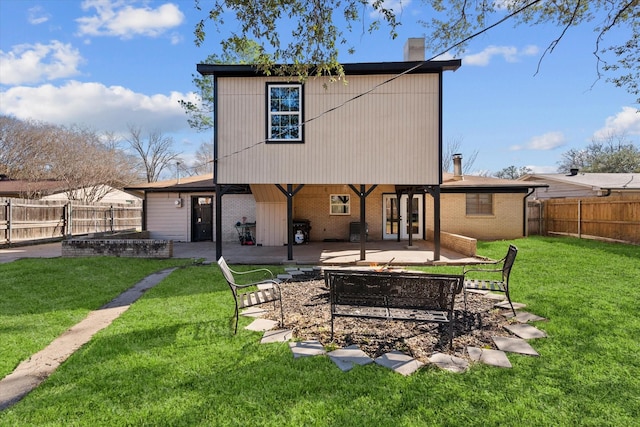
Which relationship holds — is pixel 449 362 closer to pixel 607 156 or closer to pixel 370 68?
pixel 370 68

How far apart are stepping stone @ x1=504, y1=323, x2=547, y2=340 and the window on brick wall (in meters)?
11.7

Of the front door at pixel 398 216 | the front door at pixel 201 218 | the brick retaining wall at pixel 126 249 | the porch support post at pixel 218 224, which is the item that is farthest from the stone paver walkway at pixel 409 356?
the front door at pixel 201 218

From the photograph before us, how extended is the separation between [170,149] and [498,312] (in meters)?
43.0

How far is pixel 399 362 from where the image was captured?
3.50 meters

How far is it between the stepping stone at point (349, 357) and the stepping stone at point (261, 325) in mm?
1155

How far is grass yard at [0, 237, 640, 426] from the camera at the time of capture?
8.55 feet

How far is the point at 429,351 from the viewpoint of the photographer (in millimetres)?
3807

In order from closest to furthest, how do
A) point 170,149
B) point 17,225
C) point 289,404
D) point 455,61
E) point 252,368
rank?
point 289,404
point 252,368
point 455,61
point 17,225
point 170,149

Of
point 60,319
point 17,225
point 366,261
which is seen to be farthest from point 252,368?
point 17,225

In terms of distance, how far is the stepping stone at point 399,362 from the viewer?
3354mm

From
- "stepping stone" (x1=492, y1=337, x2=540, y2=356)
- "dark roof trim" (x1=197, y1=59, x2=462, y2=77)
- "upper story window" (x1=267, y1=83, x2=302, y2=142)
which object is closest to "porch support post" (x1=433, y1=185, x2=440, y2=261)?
"dark roof trim" (x1=197, y1=59, x2=462, y2=77)

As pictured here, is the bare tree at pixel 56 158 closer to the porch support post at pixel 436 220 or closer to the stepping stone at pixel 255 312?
the porch support post at pixel 436 220

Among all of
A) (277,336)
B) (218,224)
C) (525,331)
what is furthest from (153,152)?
(525,331)

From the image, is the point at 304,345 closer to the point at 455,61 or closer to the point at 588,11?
the point at 588,11
